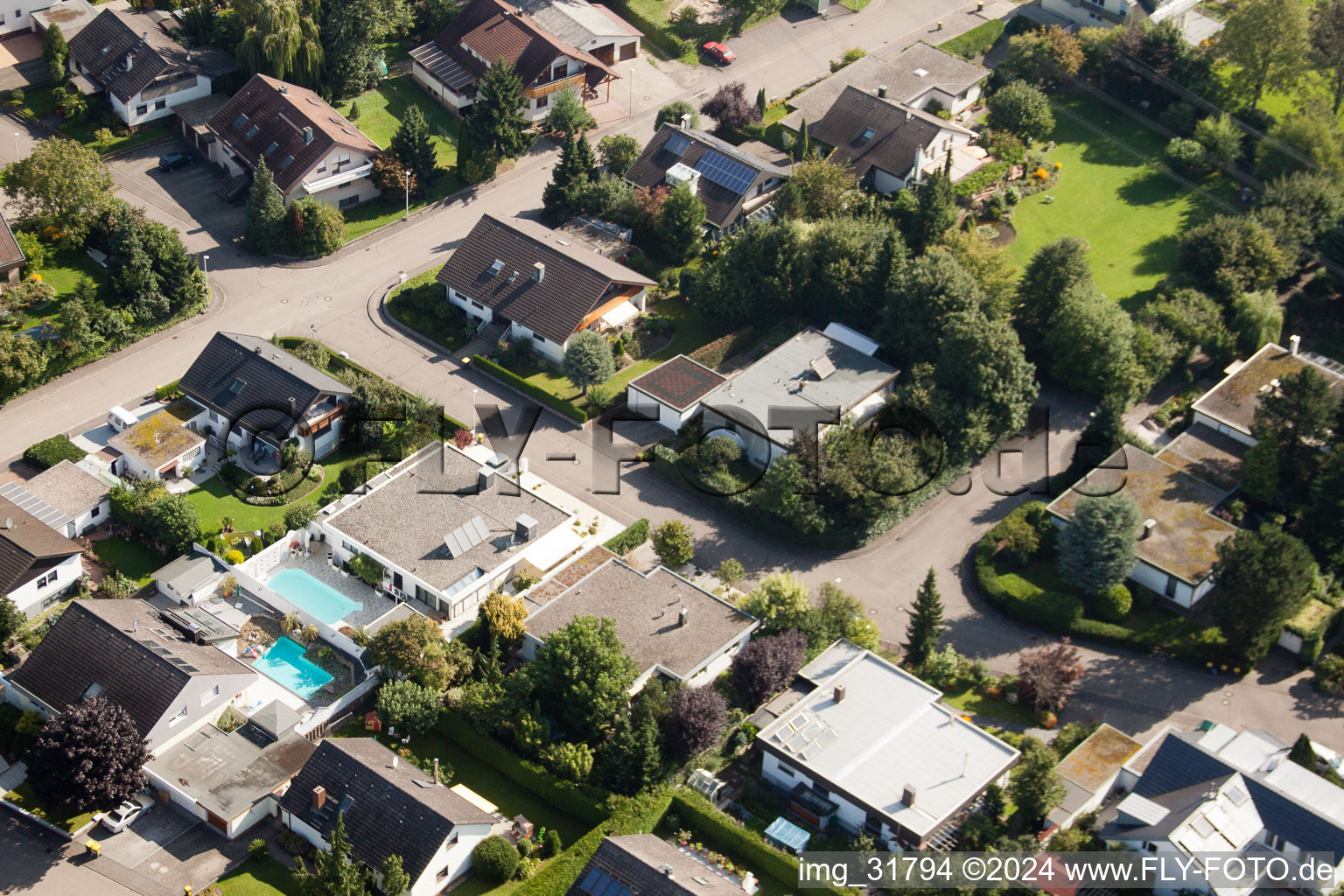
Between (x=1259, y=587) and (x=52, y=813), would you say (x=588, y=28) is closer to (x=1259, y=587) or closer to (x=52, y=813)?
(x=1259, y=587)

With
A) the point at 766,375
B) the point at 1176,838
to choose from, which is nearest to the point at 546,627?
the point at 766,375

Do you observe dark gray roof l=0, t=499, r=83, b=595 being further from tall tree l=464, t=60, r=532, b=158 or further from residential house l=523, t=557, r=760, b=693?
tall tree l=464, t=60, r=532, b=158

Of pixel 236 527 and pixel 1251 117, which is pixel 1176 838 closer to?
pixel 236 527

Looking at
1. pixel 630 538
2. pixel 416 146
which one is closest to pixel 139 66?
pixel 416 146

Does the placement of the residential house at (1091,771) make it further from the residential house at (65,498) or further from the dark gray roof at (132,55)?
the dark gray roof at (132,55)

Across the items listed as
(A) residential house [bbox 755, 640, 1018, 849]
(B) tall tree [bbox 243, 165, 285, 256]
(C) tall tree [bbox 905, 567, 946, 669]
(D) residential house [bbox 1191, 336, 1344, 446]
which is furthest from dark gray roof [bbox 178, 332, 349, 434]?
(D) residential house [bbox 1191, 336, 1344, 446]

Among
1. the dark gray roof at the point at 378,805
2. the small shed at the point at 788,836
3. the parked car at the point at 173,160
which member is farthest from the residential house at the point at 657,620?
the parked car at the point at 173,160
